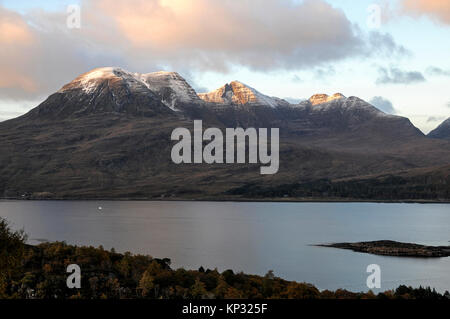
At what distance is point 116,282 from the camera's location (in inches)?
2539

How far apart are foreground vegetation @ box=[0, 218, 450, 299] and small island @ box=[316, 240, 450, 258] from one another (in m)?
69.3

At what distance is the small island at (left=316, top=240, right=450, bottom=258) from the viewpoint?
463ft

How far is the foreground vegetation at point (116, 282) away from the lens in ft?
195

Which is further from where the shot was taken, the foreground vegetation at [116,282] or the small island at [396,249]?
the small island at [396,249]

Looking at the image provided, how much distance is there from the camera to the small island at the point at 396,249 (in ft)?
463

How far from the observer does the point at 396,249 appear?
146250mm

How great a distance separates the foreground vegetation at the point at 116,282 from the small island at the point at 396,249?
6931 centimetres

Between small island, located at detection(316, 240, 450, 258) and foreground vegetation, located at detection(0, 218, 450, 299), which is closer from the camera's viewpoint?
foreground vegetation, located at detection(0, 218, 450, 299)

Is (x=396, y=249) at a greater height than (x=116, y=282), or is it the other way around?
(x=396, y=249)

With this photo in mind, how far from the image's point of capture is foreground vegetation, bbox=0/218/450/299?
59.4 m

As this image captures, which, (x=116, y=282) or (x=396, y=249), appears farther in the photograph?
(x=396, y=249)

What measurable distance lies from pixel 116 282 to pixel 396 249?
9989cm
